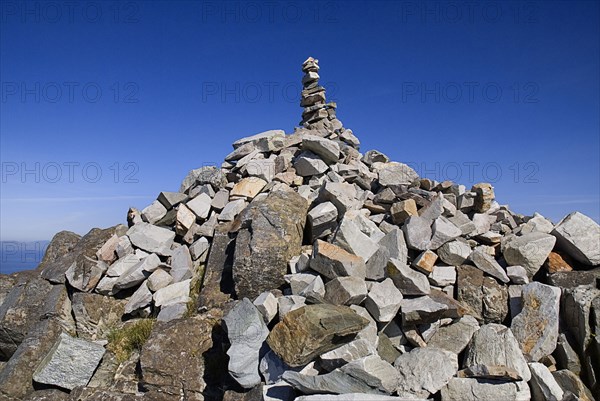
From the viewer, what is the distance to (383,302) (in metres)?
6.66

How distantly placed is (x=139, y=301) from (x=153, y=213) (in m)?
3.21

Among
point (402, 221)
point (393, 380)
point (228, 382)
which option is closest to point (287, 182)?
point (402, 221)

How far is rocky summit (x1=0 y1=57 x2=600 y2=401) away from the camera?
19.2 ft

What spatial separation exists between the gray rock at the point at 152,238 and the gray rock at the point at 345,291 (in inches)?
207

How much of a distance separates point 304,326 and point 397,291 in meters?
2.05

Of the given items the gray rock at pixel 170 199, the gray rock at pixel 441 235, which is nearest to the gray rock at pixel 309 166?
the gray rock at pixel 170 199

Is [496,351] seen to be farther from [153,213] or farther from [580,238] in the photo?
[153,213]

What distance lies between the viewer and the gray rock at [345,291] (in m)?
6.63

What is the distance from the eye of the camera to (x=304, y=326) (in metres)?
5.78

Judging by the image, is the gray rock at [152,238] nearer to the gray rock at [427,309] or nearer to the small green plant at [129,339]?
the small green plant at [129,339]

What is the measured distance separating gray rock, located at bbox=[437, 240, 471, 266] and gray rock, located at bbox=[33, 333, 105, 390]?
7.34 m

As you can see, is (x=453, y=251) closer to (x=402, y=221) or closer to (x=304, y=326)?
(x=402, y=221)

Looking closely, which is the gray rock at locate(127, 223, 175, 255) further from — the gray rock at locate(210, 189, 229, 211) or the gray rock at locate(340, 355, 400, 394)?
the gray rock at locate(340, 355, 400, 394)

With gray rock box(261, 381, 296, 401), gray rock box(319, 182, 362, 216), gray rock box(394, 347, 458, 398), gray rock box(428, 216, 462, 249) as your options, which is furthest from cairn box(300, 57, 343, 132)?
gray rock box(261, 381, 296, 401)
